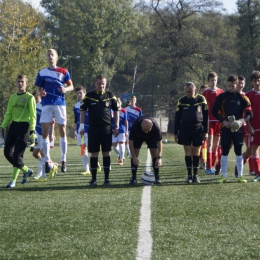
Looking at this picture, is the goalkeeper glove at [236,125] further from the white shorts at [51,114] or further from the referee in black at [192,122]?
the white shorts at [51,114]

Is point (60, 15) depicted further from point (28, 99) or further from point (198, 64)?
point (28, 99)

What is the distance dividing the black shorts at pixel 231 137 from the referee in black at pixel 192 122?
37 centimetres

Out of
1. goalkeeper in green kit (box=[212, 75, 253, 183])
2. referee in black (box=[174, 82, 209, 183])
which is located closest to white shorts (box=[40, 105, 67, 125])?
referee in black (box=[174, 82, 209, 183])

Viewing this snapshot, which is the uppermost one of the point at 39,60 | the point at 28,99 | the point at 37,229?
the point at 39,60

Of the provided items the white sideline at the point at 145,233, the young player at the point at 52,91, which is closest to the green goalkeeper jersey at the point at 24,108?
the young player at the point at 52,91

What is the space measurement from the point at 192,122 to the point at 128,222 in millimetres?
4033

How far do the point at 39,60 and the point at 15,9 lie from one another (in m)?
5.53

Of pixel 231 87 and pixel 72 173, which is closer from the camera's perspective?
pixel 231 87

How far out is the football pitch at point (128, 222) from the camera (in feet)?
15.9

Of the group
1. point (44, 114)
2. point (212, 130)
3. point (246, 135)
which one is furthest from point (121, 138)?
point (44, 114)

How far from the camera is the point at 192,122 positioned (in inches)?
384

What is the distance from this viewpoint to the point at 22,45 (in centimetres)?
4428

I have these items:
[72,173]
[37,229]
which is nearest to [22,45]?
[72,173]

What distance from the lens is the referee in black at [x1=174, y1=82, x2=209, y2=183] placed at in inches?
384
